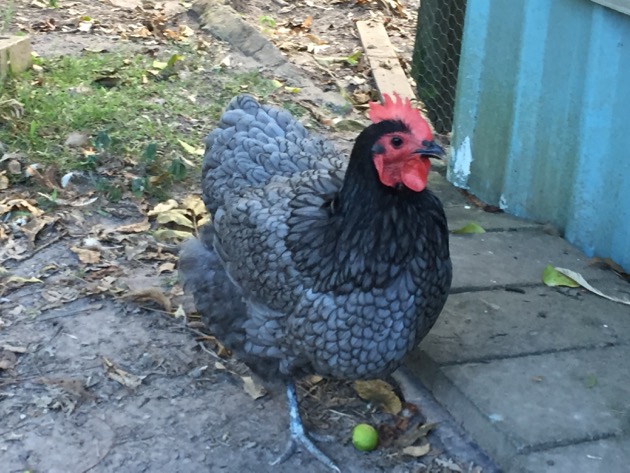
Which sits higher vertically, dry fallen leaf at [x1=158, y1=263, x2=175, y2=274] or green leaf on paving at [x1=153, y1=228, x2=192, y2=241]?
green leaf on paving at [x1=153, y1=228, x2=192, y2=241]

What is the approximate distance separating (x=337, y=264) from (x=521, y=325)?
0.87 metres

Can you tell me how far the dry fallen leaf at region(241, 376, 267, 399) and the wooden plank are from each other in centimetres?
251

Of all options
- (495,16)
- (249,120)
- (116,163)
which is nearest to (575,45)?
(495,16)

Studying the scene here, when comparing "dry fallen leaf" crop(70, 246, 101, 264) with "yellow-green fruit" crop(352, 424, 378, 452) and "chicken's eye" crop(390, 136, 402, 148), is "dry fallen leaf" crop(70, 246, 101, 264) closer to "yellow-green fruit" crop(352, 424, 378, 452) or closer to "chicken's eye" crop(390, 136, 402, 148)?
"yellow-green fruit" crop(352, 424, 378, 452)

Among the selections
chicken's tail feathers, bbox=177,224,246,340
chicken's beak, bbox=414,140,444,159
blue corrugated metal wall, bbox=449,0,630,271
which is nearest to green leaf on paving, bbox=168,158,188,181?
chicken's tail feathers, bbox=177,224,246,340

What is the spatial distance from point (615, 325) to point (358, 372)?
1.05m

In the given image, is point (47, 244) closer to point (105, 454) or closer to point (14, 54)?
point (105, 454)

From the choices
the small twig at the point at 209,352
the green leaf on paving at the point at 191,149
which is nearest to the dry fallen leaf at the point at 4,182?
the green leaf on paving at the point at 191,149

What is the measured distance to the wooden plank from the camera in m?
5.54

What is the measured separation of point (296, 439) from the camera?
2834 millimetres

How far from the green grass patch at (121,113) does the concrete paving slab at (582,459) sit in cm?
244

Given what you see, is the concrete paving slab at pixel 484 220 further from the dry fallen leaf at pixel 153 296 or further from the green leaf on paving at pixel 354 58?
the green leaf on paving at pixel 354 58

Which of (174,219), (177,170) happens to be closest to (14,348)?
(174,219)

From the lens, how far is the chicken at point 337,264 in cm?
251
